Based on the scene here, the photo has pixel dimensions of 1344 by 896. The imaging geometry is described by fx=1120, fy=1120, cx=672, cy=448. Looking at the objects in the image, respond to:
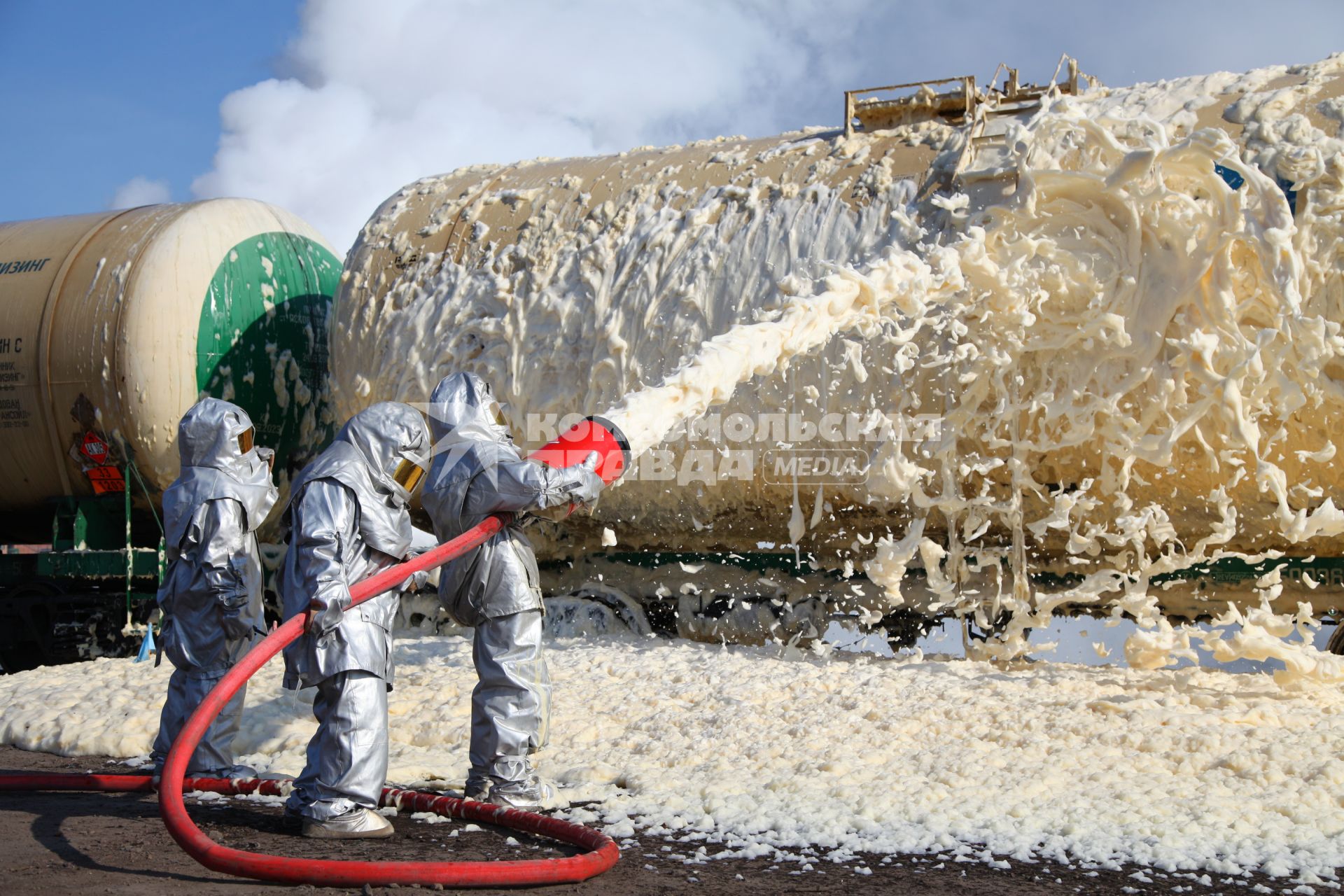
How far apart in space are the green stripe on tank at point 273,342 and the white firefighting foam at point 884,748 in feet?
6.93

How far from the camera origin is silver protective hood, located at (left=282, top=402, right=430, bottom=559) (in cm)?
353

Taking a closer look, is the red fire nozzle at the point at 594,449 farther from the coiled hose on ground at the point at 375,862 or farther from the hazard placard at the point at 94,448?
the hazard placard at the point at 94,448

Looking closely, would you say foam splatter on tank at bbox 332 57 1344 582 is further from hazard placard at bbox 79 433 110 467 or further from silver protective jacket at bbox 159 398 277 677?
hazard placard at bbox 79 433 110 467

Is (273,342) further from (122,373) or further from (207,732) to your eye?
(207,732)

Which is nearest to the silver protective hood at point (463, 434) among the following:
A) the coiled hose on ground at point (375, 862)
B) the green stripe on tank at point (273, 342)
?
the coiled hose on ground at point (375, 862)

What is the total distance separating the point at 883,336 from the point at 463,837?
10.8 ft

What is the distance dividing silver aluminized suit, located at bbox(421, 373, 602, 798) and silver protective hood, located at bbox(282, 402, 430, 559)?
0.52 feet

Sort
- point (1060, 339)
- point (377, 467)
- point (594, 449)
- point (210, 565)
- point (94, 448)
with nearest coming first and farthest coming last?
point (377, 467) < point (594, 449) < point (210, 565) < point (1060, 339) < point (94, 448)

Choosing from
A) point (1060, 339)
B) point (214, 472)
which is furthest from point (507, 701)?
point (1060, 339)

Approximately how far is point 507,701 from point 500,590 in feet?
1.18

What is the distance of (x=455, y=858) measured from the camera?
3.09 m

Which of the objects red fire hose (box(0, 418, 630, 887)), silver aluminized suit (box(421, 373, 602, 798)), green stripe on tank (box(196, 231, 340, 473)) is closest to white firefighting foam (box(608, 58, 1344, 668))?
silver aluminized suit (box(421, 373, 602, 798))

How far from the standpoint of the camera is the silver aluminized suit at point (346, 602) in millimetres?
3350

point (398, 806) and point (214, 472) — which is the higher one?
point (214, 472)
